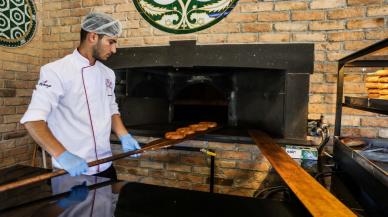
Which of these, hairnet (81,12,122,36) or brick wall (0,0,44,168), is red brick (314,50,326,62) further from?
brick wall (0,0,44,168)

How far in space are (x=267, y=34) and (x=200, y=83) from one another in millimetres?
970

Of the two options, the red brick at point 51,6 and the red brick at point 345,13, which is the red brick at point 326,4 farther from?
the red brick at point 51,6

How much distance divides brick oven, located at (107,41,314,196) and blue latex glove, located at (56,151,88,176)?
113 centimetres

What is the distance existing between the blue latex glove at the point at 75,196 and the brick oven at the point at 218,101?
131cm

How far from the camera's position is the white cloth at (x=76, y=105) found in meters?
1.48

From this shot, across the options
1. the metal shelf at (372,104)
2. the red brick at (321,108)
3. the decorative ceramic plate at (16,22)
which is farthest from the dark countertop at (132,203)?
the decorative ceramic plate at (16,22)

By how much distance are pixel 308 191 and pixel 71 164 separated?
41.9 inches

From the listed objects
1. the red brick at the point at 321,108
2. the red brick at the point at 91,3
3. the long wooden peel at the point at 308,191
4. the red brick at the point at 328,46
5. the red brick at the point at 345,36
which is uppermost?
the red brick at the point at 91,3

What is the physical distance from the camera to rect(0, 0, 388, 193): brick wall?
6.86 ft

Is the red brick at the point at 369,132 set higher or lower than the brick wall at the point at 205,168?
higher

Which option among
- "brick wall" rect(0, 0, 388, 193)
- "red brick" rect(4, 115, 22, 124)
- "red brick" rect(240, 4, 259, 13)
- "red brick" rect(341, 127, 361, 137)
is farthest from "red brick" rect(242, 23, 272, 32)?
"red brick" rect(4, 115, 22, 124)

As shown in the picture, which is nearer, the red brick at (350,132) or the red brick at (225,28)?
the red brick at (350,132)

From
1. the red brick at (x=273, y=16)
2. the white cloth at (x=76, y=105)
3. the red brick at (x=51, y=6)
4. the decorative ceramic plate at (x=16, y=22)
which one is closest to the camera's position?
the white cloth at (x=76, y=105)

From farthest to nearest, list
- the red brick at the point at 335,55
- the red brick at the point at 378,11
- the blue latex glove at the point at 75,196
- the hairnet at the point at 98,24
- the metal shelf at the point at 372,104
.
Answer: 1. the red brick at the point at 335,55
2. the red brick at the point at 378,11
3. the hairnet at the point at 98,24
4. the metal shelf at the point at 372,104
5. the blue latex glove at the point at 75,196
